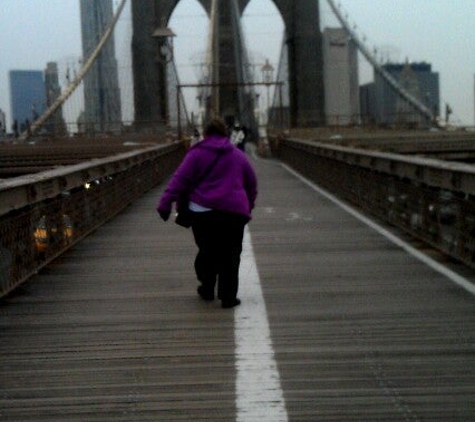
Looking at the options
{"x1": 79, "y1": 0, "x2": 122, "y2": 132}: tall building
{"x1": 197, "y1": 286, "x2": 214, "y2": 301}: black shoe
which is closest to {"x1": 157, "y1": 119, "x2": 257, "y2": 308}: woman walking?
{"x1": 197, "y1": 286, "x2": 214, "y2": 301}: black shoe

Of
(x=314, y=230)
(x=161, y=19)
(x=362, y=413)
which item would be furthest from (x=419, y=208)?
(x=161, y=19)

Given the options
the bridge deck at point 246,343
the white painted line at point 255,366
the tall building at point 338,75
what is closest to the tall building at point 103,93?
the tall building at point 338,75

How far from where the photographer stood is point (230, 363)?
6.58m

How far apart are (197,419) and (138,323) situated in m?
2.67

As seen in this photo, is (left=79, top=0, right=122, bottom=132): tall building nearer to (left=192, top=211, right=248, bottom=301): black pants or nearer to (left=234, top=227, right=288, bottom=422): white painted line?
(left=192, top=211, right=248, bottom=301): black pants

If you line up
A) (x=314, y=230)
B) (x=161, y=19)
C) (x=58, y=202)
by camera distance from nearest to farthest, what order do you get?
1. (x=58, y=202)
2. (x=314, y=230)
3. (x=161, y=19)

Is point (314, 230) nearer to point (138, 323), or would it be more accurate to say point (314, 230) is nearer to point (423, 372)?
point (138, 323)

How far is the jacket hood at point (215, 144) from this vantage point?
337 inches

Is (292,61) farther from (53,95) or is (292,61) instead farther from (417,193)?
(417,193)

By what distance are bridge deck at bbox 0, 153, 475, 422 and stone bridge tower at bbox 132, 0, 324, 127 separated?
59.9m

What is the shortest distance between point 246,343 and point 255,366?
0.68m

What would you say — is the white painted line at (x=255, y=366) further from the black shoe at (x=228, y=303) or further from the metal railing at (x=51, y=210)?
the metal railing at (x=51, y=210)

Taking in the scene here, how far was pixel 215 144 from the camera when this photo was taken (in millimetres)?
8570

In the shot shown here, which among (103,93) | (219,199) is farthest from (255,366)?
(103,93)
